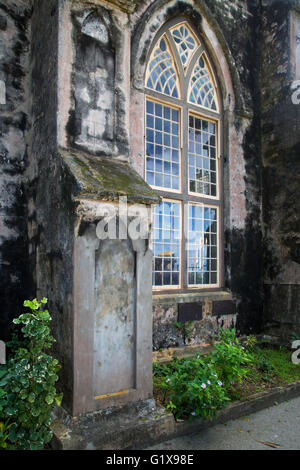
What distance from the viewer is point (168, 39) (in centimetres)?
618

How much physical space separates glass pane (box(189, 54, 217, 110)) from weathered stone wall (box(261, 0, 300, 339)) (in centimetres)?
130

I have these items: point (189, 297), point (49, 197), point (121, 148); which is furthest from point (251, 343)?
point (49, 197)

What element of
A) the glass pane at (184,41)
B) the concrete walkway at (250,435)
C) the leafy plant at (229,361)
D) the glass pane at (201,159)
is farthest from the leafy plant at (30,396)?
the glass pane at (184,41)

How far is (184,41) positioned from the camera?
6434 mm

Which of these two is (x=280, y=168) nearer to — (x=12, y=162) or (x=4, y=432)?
(x=12, y=162)

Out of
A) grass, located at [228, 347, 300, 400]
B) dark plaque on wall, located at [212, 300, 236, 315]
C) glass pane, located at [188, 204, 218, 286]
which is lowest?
grass, located at [228, 347, 300, 400]

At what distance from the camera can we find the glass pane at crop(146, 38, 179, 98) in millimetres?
5980

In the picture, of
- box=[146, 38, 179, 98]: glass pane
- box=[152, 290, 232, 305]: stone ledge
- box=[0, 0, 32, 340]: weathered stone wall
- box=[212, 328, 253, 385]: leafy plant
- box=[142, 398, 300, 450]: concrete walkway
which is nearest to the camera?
box=[142, 398, 300, 450]: concrete walkway

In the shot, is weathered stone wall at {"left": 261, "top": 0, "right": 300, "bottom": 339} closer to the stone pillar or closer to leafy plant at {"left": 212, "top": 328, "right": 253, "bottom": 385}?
leafy plant at {"left": 212, "top": 328, "right": 253, "bottom": 385}

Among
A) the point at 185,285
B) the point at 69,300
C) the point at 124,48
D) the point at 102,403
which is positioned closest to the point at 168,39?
the point at 124,48

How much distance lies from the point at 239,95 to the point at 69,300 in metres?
5.49

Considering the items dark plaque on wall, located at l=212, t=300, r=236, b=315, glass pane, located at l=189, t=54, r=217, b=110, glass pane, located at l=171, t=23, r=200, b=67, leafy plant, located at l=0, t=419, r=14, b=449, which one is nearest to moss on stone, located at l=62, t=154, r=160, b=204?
leafy plant, located at l=0, t=419, r=14, b=449
